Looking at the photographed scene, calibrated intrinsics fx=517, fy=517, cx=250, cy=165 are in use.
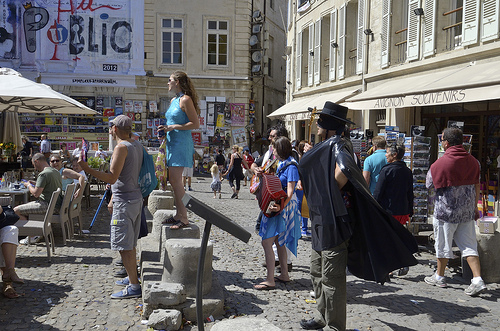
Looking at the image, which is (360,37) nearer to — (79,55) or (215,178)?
(215,178)

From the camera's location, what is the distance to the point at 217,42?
2769cm

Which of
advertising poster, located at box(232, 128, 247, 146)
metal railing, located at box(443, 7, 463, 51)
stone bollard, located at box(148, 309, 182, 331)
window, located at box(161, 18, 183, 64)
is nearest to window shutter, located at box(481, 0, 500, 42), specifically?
A: metal railing, located at box(443, 7, 463, 51)

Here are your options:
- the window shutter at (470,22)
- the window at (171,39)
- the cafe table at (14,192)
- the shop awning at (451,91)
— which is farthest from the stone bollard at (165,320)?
the window at (171,39)

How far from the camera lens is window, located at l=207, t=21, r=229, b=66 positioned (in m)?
27.6

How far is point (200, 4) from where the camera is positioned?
89.5 feet

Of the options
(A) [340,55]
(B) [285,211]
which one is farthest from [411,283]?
(A) [340,55]

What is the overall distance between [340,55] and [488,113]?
824 cm

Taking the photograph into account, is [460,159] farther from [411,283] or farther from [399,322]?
[399,322]

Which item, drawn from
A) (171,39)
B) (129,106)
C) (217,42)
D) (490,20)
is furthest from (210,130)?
(490,20)

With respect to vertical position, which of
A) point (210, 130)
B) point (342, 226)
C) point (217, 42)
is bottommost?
point (342, 226)

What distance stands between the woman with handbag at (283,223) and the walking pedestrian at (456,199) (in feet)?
5.60

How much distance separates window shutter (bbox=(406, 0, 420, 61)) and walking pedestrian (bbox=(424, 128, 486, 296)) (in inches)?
308

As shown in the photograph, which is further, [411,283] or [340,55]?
[340,55]

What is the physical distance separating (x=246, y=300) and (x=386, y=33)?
37.5 ft
